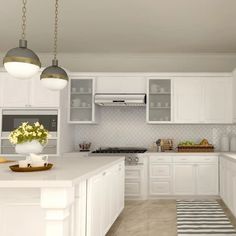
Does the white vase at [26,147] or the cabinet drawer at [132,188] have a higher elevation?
the white vase at [26,147]

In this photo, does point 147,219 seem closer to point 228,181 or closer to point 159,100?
point 228,181

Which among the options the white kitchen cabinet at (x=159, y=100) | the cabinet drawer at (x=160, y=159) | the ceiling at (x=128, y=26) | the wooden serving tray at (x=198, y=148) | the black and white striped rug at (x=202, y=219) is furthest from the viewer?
the white kitchen cabinet at (x=159, y=100)

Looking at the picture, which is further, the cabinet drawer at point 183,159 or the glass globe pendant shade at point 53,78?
the cabinet drawer at point 183,159

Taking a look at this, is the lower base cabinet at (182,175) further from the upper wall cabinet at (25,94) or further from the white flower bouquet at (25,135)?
the white flower bouquet at (25,135)

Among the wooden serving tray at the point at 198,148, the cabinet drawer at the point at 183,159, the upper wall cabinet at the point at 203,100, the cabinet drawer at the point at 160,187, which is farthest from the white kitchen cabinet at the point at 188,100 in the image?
the cabinet drawer at the point at 160,187

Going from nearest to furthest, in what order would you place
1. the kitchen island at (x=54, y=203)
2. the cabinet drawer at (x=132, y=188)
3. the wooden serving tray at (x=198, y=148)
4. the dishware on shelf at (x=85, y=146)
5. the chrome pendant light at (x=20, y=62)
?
the kitchen island at (x=54, y=203) < the chrome pendant light at (x=20, y=62) < the cabinet drawer at (x=132, y=188) < the wooden serving tray at (x=198, y=148) < the dishware on shelf at (x=85, y=146)

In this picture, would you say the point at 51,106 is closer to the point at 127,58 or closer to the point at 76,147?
the point at 76,147

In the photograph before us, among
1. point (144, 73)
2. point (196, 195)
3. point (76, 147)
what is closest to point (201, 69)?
point (144, 73)

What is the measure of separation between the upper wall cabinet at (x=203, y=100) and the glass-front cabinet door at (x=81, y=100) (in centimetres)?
165

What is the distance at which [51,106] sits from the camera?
237 inches

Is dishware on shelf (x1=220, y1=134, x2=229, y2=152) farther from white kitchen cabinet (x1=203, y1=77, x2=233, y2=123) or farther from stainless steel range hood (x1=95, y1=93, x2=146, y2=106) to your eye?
stainless steel range hood (x1=95, y1=93, x2=146, y2=106)

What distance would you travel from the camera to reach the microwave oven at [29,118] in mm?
6035

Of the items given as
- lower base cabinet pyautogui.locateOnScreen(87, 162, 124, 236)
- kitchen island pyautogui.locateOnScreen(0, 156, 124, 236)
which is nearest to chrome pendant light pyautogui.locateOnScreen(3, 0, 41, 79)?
kitchen island pyautogui.locateOnScreen(0, 156, 124, 236)

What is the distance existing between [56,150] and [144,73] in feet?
7.31
